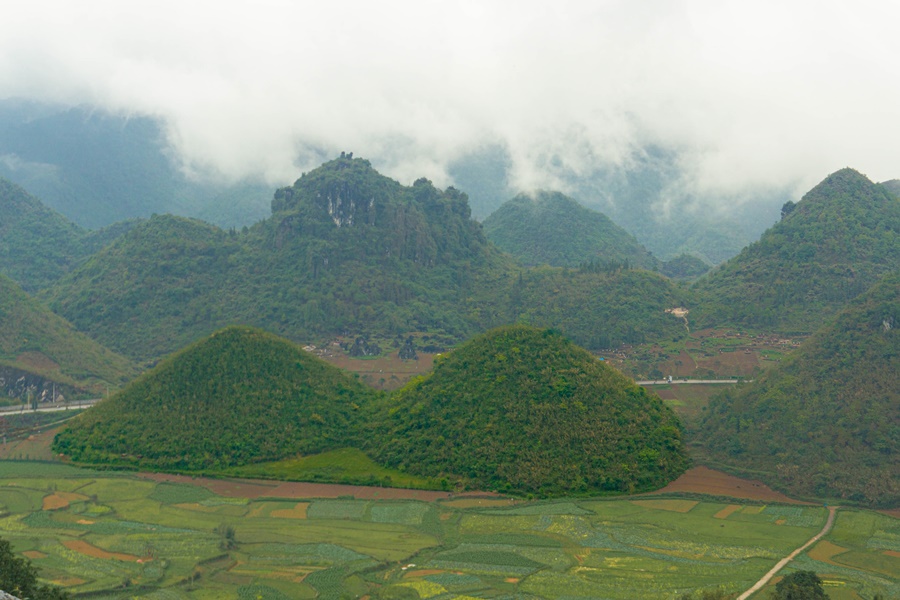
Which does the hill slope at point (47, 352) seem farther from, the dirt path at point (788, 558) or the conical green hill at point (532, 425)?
the dirt path at point (788, 558)

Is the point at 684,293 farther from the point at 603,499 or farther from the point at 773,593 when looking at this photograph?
the point at 773,593

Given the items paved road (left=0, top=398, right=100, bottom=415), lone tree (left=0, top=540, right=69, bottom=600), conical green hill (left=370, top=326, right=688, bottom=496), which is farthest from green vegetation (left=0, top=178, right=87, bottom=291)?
lone tree (left=0, top=540, right=69, bottom=600)

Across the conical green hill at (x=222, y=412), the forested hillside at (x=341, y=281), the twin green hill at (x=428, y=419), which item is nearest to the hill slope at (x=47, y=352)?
the forested hillside at (x=341, y=281)

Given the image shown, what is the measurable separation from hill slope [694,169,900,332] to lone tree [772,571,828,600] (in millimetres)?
77643

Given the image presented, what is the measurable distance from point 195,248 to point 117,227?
143 feet

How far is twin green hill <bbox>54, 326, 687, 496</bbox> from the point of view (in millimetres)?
66125

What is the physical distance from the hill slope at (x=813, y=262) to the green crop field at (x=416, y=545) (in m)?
65.1

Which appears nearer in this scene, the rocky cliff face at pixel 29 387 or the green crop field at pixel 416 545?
the green crop field at pixel 416 545

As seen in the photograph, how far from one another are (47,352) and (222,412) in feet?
150

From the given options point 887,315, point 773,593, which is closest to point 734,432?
point 887,315

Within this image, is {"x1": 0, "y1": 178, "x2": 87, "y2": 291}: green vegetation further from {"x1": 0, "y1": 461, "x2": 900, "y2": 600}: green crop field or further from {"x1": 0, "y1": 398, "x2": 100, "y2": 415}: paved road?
{"x1": 0, "y1": 461, "x2": 900, "y2": 600}: green crop field

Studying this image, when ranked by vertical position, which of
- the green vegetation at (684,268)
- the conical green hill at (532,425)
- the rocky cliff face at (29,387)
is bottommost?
the conical green hill at (532,425)

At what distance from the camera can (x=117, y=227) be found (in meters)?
182

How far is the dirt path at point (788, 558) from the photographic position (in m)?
45.5
